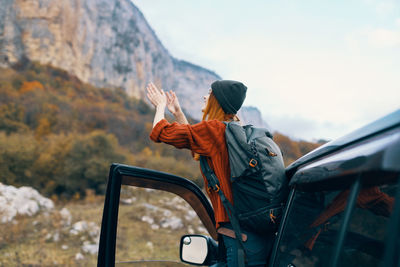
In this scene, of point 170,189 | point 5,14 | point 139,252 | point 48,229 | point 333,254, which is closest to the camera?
point 333,254

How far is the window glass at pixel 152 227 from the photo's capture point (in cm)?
833

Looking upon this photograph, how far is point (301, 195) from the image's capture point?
3.80 feet

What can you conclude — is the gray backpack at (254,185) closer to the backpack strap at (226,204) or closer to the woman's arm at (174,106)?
the backpack strap at (226,204)

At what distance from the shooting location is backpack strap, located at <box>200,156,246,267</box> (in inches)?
57.4

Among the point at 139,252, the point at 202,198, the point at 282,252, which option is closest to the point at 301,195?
the point at 282,252

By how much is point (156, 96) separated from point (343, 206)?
130cm

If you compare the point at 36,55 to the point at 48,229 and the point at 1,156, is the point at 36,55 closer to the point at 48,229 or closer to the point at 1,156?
the point at 1,156

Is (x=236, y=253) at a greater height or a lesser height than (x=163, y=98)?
lesser

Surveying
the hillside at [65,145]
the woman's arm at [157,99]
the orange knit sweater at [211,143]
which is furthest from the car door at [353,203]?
the hillside at [65,145]

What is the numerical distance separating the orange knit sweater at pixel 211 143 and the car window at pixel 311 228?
37cm

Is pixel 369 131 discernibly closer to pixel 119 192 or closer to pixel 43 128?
pixel 119 192

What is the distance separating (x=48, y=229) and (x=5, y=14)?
47291 millimetres

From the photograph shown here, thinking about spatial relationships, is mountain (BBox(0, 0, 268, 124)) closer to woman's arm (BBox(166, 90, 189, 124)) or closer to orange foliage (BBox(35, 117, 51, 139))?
orange foliage (BBox(35, 117, 51, 139))

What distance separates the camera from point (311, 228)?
39.5 inches
